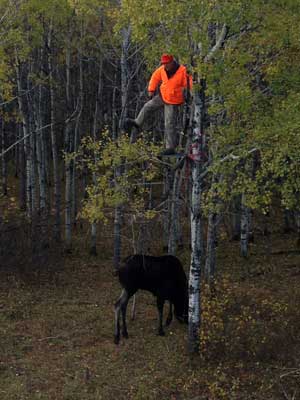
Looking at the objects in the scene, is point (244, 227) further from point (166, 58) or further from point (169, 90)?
point (166, 58)

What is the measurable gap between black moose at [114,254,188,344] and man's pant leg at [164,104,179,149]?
2664mm

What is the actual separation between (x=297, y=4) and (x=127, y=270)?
21.3ft

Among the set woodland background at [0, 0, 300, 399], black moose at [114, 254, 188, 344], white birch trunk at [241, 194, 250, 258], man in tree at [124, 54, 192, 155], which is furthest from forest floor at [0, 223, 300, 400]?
man in tree at [124, 54, 192, 155]

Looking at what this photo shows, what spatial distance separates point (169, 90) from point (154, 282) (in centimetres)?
432

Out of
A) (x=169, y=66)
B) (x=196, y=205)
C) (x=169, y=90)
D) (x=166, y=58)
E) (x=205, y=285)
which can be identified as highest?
(x=166, y=58)

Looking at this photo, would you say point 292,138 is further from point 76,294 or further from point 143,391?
point 76,294

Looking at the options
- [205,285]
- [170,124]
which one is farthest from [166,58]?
[205,285]

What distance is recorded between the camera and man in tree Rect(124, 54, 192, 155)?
10477 millimetres

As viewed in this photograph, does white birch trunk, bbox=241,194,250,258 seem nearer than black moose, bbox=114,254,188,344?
No

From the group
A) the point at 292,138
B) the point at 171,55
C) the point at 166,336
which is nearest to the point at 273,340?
the point at 166,336

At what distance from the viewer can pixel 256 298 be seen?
47.5 ft

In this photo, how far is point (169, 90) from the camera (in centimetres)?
1084

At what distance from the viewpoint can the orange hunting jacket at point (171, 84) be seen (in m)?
10.5

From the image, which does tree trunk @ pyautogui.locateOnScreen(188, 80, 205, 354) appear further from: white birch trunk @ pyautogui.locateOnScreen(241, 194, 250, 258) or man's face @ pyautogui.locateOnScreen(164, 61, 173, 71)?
white birch trunk @ pyautogui.locateOnScreen(241, 194, 250, 258)
